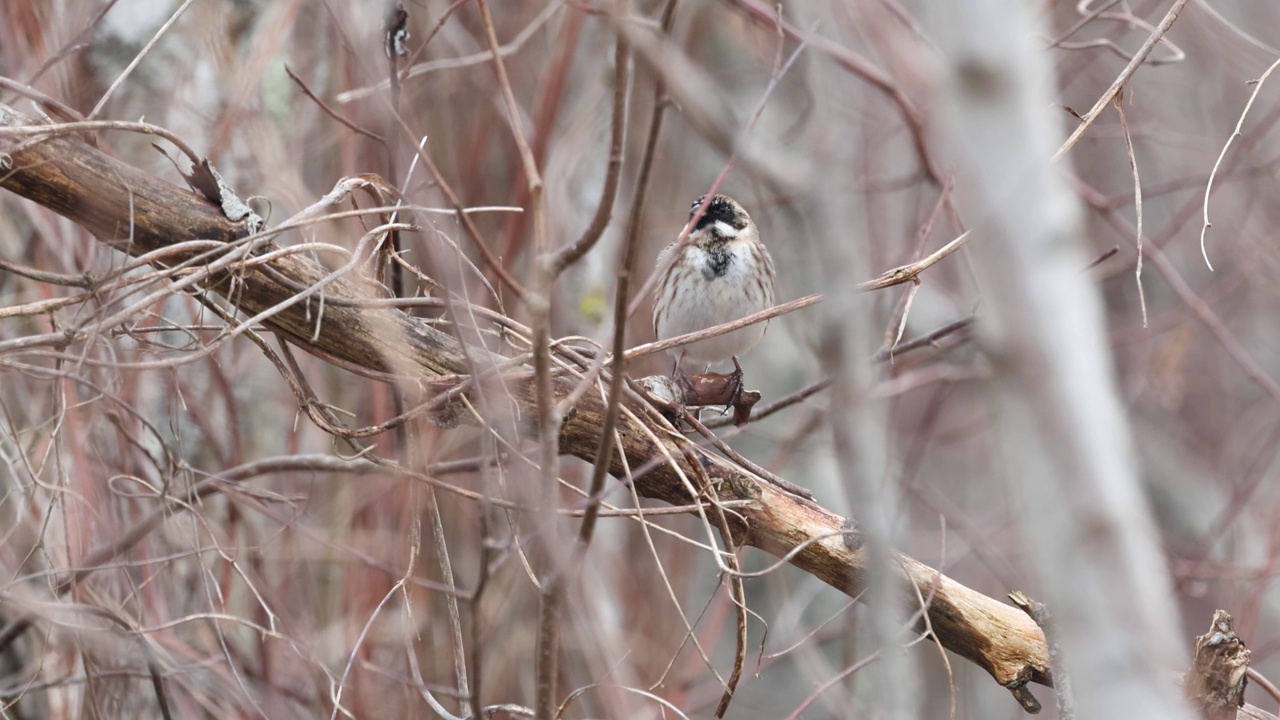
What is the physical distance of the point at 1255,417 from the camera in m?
7.88

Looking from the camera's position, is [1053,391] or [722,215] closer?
[1053,391]

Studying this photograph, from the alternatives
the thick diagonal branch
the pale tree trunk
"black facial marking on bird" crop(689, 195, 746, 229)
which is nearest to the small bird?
"black facial marking on bird" crop(689, 195, 746, 229)

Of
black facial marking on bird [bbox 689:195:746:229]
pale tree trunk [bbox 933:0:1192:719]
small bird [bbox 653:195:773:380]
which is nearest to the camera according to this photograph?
pale tree trunk [bbox 933:0:1192:719]

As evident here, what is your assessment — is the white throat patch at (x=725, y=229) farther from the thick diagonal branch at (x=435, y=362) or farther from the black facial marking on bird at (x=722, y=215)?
the thick diagonal branch at (x=435, y=362)

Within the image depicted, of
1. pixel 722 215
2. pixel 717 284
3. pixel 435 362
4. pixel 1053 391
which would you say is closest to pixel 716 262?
pixel 717 284

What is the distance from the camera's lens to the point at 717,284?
375cm

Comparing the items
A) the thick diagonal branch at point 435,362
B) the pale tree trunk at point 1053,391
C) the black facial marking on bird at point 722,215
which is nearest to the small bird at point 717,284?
the black facial marking on bird at point 722,215

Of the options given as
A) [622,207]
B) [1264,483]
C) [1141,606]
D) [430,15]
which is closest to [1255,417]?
[1264,483]

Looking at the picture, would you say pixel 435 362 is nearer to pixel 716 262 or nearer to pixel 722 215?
pixel 716 262

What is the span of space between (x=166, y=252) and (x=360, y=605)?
7.50ft

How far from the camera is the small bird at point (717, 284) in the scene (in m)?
3.76

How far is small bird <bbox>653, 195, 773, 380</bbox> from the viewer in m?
3.76

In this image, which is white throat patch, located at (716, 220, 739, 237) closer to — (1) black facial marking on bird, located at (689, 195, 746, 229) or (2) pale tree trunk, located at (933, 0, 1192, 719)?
(1) black facial marking on bird, located at (689, 195, 746, 229)

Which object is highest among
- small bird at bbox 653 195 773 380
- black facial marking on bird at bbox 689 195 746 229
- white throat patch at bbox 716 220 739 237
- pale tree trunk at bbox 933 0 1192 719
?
black facial marking on bird at bbox 689 195 746 229
